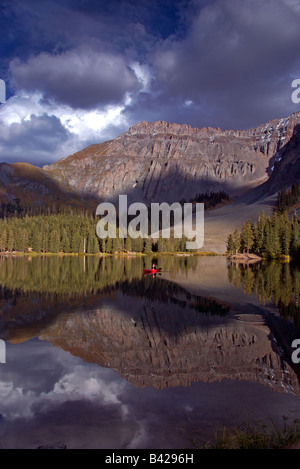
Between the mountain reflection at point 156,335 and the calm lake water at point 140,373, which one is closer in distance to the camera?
the calm lake water at point 140,373

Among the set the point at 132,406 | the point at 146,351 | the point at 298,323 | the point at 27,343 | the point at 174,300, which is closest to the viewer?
the point at 132,406

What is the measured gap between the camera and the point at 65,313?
76.2ft

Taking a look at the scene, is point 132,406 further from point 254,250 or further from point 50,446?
point 254,250

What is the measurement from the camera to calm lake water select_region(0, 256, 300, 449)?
898 centimetres

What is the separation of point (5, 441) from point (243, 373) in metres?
8.30

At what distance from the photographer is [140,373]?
42.3 ft

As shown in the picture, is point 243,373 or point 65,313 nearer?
point 243,373

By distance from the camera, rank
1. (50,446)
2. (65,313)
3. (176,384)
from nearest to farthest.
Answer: (50,446) → (176,384) → (65,313)

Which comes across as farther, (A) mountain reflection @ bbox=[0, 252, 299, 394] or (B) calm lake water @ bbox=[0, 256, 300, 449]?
(A) mountain reflection @ bbox=[0, 252, 299, 394]

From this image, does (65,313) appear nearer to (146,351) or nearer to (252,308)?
(146,351)

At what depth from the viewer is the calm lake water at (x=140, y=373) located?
898cm

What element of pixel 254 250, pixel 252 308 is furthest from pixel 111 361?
pixel 254 250

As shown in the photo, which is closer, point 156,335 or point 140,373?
point 140,373

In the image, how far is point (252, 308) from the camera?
85.0 ft
